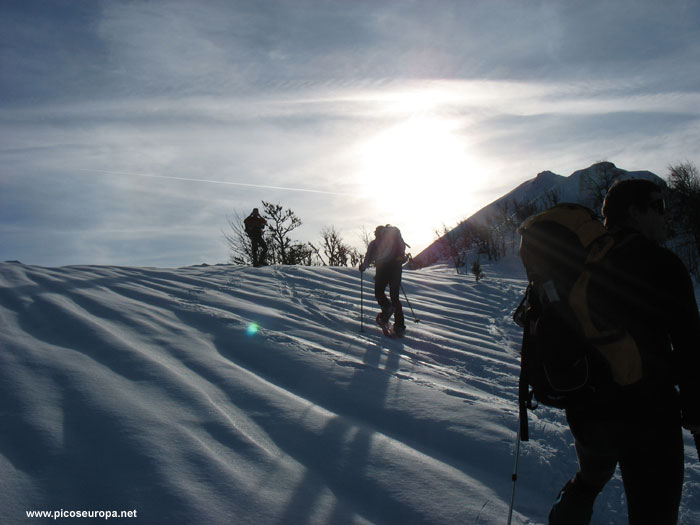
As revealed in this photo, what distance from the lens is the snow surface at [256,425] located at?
2.40m

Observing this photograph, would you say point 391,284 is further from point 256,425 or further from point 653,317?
point 653,317

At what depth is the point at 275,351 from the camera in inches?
191

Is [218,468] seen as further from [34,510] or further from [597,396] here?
[597,396]

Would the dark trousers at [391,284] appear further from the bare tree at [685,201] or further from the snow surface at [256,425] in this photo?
the bare tree at [685,201]

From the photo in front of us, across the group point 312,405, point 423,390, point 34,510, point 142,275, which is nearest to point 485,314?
point 423,390

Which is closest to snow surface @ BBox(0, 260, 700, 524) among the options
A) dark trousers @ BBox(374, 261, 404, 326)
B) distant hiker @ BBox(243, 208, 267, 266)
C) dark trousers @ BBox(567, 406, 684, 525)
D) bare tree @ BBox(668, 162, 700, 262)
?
dark trousers @ BBox(374, 261, 404, 326)

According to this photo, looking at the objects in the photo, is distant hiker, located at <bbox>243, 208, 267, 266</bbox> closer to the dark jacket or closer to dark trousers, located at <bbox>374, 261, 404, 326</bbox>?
dark trousers, located at <bbox>374, 261, 404, 326</bbox>

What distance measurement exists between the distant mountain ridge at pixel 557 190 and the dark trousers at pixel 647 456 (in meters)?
23.1

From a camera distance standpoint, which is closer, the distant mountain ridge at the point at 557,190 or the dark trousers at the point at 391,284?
the dark trousers at the point at 391,284

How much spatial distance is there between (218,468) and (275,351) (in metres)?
2.26

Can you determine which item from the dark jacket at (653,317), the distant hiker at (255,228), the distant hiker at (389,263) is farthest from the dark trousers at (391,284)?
the distant hiker at (255,228)

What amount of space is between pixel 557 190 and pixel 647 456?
141 ft

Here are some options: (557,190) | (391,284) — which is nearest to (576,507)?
(391,284)

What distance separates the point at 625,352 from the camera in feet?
5.25
